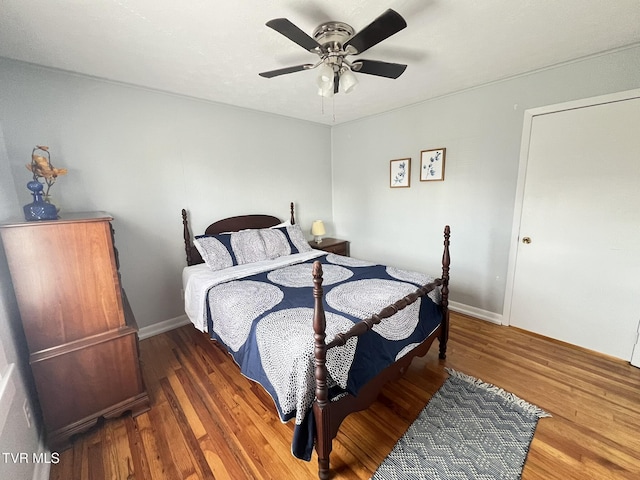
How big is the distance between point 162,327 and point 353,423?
221cm

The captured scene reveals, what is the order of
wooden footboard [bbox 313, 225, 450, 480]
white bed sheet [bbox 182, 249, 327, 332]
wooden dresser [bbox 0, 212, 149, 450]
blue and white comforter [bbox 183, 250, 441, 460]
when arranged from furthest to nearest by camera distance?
white bed sheet [bbox 182, 249, 327, 332]
wooden dresser [bbox 0, 212, 149, 450]
blue and white comforter [bbox 183, 250, 441, 460]
wooden footboard [bbox 313, 225, 450, 480]

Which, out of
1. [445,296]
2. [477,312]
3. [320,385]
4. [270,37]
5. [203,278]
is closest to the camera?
[320,385]

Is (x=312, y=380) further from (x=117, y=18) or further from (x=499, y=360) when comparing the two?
(x=117, y=18)

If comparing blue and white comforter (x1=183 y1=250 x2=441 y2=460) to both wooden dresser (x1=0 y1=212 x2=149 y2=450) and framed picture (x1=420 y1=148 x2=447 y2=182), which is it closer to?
wooden dresser (x1=0 y1=212 x2=149 y2=450)

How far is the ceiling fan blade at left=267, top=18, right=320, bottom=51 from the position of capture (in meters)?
1.24

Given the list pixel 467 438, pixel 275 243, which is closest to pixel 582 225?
pixel 467 438

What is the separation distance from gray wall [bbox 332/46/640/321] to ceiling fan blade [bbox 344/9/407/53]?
1823mm

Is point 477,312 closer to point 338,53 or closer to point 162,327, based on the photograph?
point 338,53

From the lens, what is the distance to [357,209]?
398 centimetres

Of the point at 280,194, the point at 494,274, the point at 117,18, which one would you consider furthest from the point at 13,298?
the point at 494,274

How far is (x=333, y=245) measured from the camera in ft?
12.6

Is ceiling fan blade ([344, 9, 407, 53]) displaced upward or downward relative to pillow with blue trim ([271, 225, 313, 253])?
upward

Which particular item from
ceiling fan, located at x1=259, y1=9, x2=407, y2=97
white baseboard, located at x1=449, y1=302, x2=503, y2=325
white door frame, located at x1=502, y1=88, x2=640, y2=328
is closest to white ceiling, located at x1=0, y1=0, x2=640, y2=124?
ceiling fan, located at x1=259, y1=9, x2=407, y2=97

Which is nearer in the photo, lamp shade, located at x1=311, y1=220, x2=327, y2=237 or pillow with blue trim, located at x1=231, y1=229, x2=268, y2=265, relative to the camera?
pillow with blue trim, located at x1=231, y1=229, x2=268, y2=265
